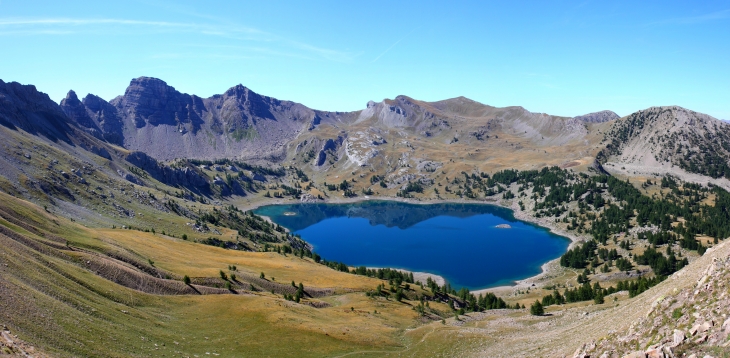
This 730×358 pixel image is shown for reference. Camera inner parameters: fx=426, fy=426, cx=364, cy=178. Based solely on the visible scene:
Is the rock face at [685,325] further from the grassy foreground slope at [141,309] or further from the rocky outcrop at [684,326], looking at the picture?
the grassy foreground slope at [141,309]

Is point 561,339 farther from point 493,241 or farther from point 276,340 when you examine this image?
point 493,241

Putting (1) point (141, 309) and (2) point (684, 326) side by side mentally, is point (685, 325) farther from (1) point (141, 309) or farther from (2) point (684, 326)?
(1) point (141, 309)

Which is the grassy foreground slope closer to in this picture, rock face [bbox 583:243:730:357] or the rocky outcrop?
the rocky outcrop

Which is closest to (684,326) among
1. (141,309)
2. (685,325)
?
(685,325)

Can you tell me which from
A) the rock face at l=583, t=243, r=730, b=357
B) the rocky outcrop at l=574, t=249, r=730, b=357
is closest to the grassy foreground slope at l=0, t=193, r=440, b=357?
the rocky outcrop at l=574, t=249, r=730, b=357

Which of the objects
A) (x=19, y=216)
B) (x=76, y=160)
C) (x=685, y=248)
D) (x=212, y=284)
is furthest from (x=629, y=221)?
(x=76, y=160)

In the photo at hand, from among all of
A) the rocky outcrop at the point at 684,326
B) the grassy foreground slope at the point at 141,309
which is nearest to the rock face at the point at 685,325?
the rocky outcrop at the point at 684,326

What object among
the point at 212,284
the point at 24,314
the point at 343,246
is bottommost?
the point at 343,246

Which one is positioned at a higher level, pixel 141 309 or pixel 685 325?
pixel 685 325
